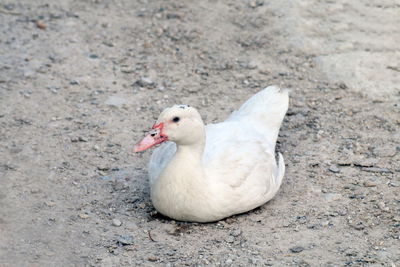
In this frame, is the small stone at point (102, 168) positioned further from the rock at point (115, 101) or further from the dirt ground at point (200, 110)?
the rock at point (115, 101)

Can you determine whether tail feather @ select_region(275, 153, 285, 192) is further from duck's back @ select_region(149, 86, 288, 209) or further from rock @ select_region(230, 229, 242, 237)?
rock @ select_region(230, 229, 242, 237)

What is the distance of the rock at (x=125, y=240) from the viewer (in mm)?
5180

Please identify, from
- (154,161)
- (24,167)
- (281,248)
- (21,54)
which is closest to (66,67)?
(21,54)

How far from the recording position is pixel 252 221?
5.46 metres

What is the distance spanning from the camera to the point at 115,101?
7285mm

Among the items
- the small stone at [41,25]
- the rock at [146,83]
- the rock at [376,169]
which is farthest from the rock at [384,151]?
the small stone at [41,25]

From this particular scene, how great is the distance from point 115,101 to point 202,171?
218 centimetres

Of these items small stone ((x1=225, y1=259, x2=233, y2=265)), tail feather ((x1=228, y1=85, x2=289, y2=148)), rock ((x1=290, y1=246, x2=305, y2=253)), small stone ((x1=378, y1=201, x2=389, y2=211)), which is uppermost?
tail feather ((x1=228, y1=85, x2=289, y2=148))

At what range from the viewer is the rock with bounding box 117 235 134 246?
518 centimetres

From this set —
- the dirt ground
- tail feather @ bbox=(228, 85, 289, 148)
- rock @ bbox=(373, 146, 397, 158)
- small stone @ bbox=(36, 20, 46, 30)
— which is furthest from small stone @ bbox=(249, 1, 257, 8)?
rock @ bbox=(373, 146, 397, 158)

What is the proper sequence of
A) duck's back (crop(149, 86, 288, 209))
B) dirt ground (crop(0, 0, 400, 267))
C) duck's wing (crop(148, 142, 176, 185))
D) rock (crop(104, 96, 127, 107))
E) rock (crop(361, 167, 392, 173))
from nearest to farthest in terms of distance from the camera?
1. dirt ground (crop(0, 0, 400, 267))
2. duck's back (crop(149, 86, 288, 209))
3. duck's wing (crop(148, 142, 176, 185))
4. rock (crop(361, 167, 392, 173))
5. rock (crop(104, 96, 127, 107))

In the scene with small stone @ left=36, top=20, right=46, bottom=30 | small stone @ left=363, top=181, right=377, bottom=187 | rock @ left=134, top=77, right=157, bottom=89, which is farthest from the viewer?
small stone @ left=36, top=20, right=46, bottom=30

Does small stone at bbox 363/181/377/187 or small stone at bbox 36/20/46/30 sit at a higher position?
small stone at bbox 363/181/377/187

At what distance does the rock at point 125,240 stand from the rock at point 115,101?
2.18m
